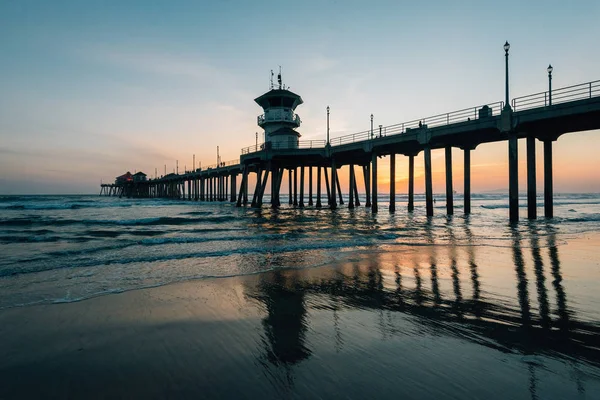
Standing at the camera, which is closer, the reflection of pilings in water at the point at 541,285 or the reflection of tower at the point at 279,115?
the reflection of pilings in water at the point at 541,285

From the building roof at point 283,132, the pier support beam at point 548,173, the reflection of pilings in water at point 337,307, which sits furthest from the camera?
the building roof at point 283,132

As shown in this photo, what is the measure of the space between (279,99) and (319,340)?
41.7 meters

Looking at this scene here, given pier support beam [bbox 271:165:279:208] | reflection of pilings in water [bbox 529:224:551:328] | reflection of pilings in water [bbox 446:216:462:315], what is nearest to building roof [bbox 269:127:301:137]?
pier support beam [bbox 271:165:279:208]

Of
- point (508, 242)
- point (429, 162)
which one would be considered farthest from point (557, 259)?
point (429, 162)

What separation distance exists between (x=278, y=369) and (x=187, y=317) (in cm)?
224

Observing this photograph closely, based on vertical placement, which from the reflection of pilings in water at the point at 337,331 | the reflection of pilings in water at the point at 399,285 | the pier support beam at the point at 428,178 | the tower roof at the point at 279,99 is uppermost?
the tower roof at the point at 279,99

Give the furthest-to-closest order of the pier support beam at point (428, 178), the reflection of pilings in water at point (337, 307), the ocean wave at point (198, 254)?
1. the pier support beam at point (428, 178)
2. the ocean wave at point (198, 254)
3. the reflection of pilings in water at point (337, 307)

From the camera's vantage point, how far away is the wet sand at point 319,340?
2.92 metres

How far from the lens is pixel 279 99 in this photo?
42781mm

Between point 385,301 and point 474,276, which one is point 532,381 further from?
point 474,276

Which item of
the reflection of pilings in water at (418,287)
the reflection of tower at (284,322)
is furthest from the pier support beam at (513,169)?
the reflection of tower at (284,322)

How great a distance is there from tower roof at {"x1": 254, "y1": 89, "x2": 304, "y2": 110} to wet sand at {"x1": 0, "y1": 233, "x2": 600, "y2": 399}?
38405 mm

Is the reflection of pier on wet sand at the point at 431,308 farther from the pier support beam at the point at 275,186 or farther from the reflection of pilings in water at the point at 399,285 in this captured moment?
the pier support beam at the point at 275,186

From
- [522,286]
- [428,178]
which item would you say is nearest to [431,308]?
[522,286]
